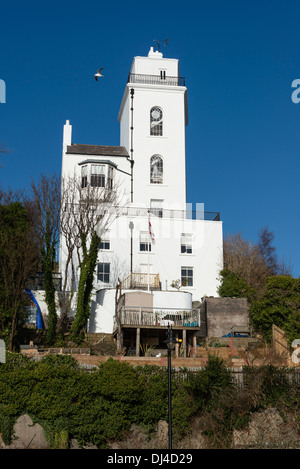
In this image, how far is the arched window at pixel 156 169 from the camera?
44.2 m

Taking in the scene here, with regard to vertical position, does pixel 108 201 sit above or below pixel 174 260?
above

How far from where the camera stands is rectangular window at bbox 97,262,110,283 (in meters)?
37.4

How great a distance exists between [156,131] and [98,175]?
20.2ft

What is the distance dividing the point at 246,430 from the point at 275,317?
11493 millimetres

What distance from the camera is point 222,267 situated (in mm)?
39000

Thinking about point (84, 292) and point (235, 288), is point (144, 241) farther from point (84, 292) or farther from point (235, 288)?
point (84, 292)

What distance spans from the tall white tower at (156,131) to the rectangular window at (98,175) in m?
2.41

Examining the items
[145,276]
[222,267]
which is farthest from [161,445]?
[222,267]

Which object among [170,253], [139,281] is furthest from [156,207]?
[139,281]

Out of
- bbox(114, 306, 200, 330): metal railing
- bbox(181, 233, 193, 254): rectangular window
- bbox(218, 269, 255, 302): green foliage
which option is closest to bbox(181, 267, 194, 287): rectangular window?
bbox(181, 233, 193, 254): rectangular window

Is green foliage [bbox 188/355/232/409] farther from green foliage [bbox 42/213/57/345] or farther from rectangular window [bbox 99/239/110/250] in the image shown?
rectangular window [bbox 99/239/110/250]

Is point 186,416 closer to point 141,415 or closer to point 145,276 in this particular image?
point 141,415

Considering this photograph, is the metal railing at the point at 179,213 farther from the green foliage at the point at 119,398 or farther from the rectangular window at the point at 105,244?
the green foliage at the point at 119,398

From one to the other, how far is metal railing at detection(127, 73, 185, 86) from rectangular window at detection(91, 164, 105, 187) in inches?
328
